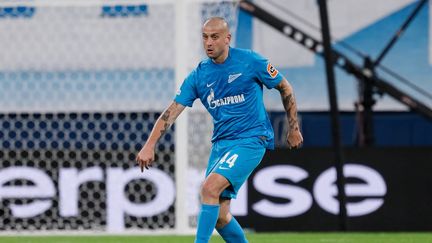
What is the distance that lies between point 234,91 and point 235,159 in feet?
1.41

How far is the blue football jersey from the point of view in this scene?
619cm

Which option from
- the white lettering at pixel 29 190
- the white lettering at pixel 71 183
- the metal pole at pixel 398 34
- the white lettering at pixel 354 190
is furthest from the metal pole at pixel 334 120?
the metal pole at pixel 398 34

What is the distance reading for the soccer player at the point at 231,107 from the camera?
609 cm

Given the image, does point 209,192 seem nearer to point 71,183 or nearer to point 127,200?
point 127,200

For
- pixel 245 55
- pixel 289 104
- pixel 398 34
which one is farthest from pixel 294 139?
pixel 398 34

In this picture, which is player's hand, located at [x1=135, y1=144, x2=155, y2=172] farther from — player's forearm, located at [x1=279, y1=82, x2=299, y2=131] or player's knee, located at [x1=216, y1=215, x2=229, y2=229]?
player's forearm, located at [x1=279, y1=82, x2=299, y2=131]

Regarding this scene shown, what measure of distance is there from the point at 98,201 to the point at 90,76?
8.84 ft

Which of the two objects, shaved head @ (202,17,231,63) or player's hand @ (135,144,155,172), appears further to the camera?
shaved head @ (202,17,231,63)

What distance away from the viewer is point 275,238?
8711 mm

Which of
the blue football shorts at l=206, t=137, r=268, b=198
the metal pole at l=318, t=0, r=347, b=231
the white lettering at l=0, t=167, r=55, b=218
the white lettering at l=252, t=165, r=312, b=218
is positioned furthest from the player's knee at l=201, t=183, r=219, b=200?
the white lettering at l=0, t=167, r=55, b=218

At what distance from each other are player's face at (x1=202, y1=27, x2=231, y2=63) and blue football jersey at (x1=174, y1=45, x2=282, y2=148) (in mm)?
131

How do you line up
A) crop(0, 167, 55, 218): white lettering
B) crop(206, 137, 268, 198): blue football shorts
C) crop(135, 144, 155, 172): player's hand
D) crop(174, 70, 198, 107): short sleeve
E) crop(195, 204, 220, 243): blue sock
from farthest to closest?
crop(0, 167, 55, 218): white lettering
crop(174, 70, 198, 107): short sleeve
crop(206, 137, 268, 198): blue football shorts
crop(195, 204, 220, 243): blue sock
crop(135, 144, 155, 172): player's hand

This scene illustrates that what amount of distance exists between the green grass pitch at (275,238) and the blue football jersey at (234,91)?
7.51 feet

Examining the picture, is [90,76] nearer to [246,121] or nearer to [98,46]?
[98,46]
